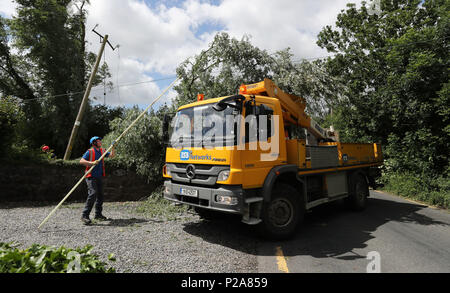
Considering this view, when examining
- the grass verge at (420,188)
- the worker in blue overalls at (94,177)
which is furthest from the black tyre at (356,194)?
the worker in blue overalls at (94,177)

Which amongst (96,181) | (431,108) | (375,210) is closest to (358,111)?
(431,108)

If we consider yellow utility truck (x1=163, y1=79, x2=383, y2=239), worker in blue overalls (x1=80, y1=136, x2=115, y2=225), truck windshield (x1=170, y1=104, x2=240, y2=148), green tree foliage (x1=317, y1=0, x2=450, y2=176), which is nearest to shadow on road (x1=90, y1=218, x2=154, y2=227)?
worker in blue overalls (x1=80, y1=136, x2=115, y2=225)

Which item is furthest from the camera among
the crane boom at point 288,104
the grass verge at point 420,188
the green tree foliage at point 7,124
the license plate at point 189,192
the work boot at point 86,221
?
the grass verge at point 420,188

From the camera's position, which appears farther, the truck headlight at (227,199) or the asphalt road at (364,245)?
the truck headlight at (227,199)

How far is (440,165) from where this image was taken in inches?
385

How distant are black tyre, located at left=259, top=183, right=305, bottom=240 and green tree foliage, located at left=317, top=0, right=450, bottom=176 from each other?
20.3 ft

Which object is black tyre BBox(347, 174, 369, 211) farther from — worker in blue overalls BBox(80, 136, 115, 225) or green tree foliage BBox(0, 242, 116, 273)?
green tree foliage BBox(0, 242, 116, 273)

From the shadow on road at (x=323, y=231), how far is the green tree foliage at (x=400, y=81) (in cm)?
392

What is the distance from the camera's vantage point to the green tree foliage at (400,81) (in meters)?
9.77

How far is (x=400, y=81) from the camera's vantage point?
10641 mm

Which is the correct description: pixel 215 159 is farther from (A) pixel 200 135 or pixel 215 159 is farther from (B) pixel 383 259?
(B) pixel 383 259

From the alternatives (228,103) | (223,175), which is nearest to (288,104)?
(228,103)

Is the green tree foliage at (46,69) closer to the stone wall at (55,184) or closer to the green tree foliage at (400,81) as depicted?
the stone wall at (55,184)
